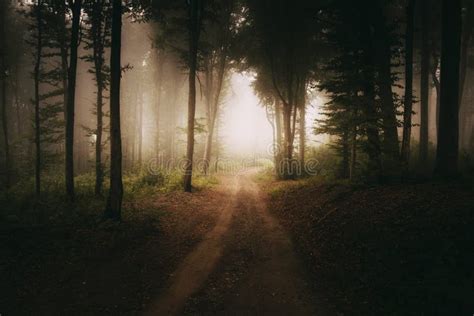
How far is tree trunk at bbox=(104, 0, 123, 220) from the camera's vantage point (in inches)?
389

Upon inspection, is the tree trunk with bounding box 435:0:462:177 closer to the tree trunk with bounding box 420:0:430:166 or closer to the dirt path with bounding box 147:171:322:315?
the dirt path with bounding box 147:171:322:315

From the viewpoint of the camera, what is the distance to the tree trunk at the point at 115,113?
389 inches

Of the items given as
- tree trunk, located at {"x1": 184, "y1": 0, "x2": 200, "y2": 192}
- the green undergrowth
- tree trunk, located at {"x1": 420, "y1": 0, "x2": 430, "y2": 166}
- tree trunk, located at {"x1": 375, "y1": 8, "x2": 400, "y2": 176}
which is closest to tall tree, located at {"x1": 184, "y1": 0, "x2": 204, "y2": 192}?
tree trunk, located at {"x1": 184, "y1": 0, "x2": 200, "y2": 192}

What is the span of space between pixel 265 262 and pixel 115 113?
25.0 feet

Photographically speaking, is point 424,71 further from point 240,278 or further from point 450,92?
point 240,278

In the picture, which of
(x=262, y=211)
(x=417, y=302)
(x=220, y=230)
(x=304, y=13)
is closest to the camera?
(x=417, y=302)

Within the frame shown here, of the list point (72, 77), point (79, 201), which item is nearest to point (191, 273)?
point (79, 201)

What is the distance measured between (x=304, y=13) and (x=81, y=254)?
19300mm

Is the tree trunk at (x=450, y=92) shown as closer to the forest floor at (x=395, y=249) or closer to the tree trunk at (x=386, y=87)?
the forest floor at (x=395, y=249)

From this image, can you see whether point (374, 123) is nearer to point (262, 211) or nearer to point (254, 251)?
point (262, 211)

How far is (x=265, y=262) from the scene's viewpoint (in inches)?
301

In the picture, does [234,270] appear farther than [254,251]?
No

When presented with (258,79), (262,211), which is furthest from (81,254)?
(258,79)

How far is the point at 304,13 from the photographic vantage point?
731 inches
